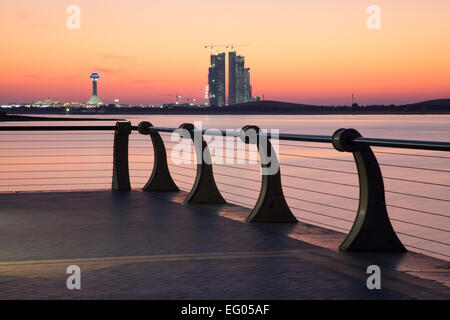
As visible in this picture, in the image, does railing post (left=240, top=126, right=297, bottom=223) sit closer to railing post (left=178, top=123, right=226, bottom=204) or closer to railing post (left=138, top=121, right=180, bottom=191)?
railing post (left=178, top=123, right=226, bottom=204)

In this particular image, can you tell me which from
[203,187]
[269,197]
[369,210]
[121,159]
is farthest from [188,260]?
[121,159]

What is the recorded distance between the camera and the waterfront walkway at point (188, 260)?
16.8 feet

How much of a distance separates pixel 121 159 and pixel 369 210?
6.46 meters

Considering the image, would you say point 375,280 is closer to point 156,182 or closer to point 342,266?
point 342,266

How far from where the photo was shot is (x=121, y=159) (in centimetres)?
1221

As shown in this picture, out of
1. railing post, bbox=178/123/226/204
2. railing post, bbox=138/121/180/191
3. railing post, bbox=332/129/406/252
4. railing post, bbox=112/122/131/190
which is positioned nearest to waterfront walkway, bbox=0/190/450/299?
railing post, bbox=332/129/406/252

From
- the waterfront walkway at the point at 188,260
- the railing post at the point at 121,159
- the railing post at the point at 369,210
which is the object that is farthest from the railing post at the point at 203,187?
the railing post at the point at 369,210

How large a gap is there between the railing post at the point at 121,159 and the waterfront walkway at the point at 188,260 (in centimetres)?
280

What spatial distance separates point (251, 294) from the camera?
197 inches

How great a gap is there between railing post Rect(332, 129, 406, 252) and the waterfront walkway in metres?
0.17

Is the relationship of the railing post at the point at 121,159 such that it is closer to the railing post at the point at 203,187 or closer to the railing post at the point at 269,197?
the railing post at the point at 203,187

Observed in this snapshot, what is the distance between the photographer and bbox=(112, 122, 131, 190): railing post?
12141 mm

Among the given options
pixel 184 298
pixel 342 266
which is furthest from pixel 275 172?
pixel 184 298

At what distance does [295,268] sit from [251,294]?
945 mm
